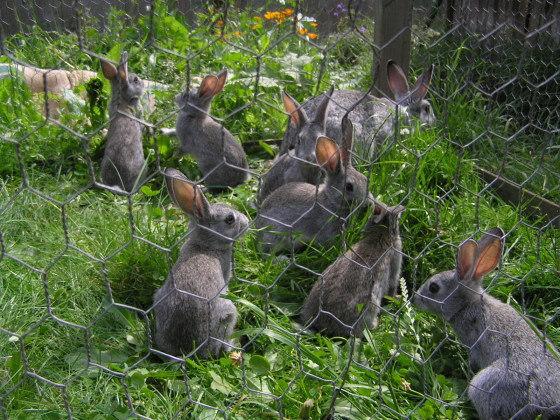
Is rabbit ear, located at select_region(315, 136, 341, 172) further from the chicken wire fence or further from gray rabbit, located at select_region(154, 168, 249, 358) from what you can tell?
gray rabbit, located at select_region(154, 168, 249, 358)

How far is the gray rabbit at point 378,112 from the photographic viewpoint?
479cm

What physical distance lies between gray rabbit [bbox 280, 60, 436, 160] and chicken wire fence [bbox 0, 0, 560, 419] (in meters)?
0.26

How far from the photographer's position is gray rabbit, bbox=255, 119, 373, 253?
153 inches

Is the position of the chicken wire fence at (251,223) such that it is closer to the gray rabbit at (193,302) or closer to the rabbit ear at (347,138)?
the gray rabbit at (193,302)

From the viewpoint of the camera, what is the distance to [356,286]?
3.28 meters

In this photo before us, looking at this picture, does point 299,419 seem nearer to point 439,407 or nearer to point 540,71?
point 439,407

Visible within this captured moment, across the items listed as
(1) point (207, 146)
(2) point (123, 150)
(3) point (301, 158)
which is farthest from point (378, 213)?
(2) point (123, 150)

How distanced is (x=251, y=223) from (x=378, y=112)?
3433 mm

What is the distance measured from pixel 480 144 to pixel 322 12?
3374mm

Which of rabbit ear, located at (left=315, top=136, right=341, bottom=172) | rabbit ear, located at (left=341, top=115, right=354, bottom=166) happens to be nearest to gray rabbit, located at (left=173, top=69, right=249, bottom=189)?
rabbit ear, located at (left=341, top=115, right=354, bottom=166)

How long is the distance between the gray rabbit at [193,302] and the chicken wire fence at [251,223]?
0.32 ft

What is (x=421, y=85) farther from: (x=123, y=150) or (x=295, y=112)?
(x=123, y=150)

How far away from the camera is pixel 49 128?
482 cm

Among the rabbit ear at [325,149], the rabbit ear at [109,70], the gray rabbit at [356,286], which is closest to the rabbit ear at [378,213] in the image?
the gray rabbit at [356,286]
